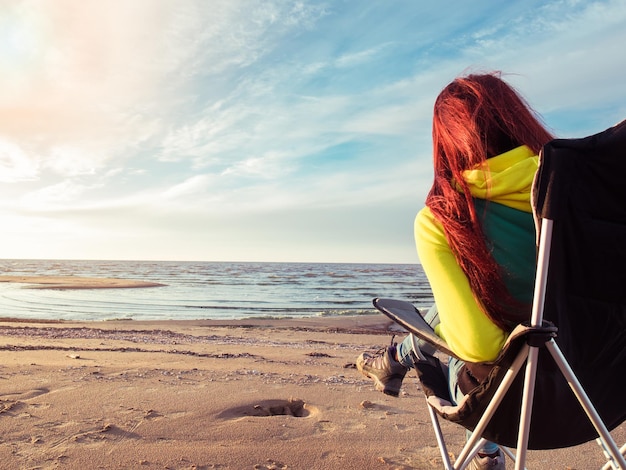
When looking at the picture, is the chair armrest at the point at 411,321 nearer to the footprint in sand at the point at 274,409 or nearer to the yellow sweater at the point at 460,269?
the yellow sweater at the point at 460,269

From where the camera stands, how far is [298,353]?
22.3 feet

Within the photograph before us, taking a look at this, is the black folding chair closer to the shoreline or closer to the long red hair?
the long red hair

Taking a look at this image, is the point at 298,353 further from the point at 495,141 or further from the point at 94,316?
the point at 94,316

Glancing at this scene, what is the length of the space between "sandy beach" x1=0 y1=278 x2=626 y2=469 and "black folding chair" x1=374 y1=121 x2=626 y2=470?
49.9 inches

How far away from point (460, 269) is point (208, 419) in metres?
2.34

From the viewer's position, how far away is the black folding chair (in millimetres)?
1358

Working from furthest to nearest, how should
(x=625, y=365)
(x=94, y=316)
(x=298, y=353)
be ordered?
(x=94, y=316), (x=298, y=353), (x=625, y=365)

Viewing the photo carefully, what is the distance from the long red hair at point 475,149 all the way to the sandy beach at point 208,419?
162 cm

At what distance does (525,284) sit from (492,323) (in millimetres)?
164

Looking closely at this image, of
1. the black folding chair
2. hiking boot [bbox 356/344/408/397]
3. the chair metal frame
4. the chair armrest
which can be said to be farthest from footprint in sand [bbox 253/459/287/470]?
the chair metal frame

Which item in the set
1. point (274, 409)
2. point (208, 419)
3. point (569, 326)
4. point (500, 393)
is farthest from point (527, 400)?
point (274, 409)

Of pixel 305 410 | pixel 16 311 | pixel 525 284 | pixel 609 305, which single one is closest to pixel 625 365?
pixel 609 305

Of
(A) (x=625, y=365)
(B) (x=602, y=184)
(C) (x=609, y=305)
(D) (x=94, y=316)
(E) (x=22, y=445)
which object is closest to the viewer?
(B) (x=602, y=184)

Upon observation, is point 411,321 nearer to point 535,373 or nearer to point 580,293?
point 535,373
